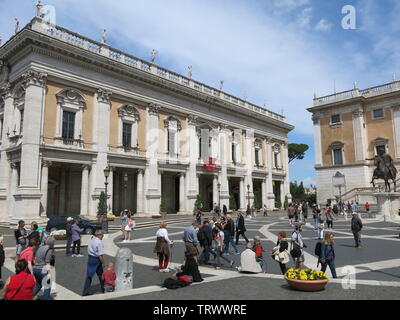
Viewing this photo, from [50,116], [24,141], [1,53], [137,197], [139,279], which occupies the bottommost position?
[139,279]

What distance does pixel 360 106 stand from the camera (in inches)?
1777

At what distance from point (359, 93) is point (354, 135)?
6482mm

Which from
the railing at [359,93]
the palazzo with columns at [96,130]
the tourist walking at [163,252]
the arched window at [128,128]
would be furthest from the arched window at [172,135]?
the railing at [359,93]

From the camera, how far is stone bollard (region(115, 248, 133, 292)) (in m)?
7.73

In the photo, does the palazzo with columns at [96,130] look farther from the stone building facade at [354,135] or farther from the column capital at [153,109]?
the stone building facade at [354,135]

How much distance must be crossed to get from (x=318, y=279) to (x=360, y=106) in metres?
44.8

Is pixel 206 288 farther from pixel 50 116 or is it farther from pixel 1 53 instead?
pixel 1 53

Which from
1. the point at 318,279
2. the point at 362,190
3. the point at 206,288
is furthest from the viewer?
the point at 362,190

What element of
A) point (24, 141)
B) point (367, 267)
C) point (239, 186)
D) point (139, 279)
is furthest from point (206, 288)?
point (239, 186)

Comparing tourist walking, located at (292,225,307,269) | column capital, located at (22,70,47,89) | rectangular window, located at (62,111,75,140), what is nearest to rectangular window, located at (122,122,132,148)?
rectangular window, located at (62,111,75,140)

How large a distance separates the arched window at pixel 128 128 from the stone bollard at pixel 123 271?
878 inches

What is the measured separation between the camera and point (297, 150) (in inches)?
3125

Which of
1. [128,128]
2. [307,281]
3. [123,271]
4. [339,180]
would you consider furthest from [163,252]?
[339,180]

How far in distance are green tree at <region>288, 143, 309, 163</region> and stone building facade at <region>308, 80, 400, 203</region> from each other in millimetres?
30344
